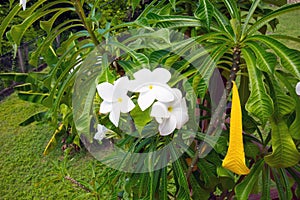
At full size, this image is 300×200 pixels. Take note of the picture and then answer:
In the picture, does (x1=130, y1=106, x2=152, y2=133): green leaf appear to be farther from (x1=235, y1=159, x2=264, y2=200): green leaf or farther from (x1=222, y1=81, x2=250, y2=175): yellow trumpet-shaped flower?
(x1=235, y1=159, x2=264, y2=200): green leaf

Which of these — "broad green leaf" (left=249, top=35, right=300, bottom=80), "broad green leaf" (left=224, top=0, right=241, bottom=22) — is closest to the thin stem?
"broad green leaf" (left=224, top=0, right=241, bottom=22)

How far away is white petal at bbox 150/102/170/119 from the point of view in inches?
22.4

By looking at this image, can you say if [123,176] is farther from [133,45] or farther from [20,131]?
[20,131]

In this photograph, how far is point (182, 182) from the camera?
0.82 m

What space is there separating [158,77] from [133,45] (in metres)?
0.23

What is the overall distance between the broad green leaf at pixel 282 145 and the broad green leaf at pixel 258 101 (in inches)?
3.9

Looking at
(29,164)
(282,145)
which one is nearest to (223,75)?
(282,145)

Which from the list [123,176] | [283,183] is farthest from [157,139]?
[283,183]

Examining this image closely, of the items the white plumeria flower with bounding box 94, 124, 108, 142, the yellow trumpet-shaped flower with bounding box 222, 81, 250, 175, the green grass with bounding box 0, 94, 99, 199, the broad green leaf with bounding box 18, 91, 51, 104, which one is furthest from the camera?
the green grass with bounding box 0, 94, 99, 199

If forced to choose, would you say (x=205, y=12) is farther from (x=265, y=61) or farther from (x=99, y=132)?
(x=99, y=132)

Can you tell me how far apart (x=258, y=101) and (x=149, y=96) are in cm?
17

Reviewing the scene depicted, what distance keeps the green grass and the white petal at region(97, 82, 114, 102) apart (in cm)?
183

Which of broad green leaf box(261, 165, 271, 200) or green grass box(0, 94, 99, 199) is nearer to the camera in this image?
broad green leaf box(261, 165, 271, 200)

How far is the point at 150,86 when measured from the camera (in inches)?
22.7
